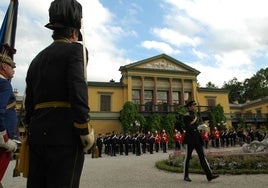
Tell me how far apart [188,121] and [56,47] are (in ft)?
22.3

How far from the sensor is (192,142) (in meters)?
9.24

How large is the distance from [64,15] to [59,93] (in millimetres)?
802

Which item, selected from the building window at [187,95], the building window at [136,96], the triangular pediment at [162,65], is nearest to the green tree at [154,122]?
the building window at [136,96]

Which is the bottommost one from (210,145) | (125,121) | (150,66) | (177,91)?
(210,145)

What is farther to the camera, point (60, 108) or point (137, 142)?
point (137, 142)

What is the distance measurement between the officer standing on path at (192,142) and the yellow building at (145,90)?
3457cm

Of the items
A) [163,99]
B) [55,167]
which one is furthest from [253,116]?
[55,167]

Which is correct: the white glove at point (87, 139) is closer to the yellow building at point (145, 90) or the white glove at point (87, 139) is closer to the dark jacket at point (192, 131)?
the dark jacket at point (192, 131)

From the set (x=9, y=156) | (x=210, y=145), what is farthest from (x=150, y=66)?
(x=9, y=156)

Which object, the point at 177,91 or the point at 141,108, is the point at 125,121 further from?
the point at 177,91

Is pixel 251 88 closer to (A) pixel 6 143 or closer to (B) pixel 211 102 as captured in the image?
(B) pixel 211 102

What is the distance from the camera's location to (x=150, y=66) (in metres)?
46.5

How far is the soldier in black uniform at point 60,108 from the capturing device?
9.98 feet

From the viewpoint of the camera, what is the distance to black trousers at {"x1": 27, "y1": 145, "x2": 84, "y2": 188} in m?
2.99
